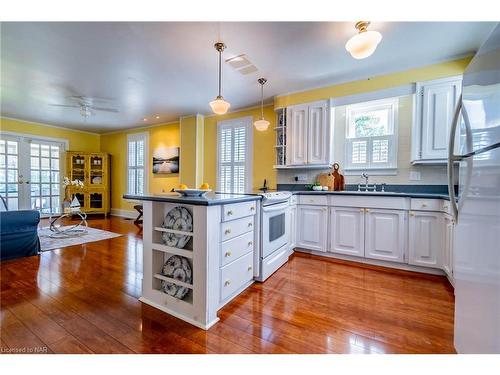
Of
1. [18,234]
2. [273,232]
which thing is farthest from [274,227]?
[18,234]

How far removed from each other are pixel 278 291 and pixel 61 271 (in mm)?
2376

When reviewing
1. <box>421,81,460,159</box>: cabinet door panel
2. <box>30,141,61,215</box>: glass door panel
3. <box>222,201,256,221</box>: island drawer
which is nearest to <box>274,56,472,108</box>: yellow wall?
<box>421,81,460,159</box>: cabinet door panel

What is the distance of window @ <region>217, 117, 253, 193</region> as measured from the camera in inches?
175

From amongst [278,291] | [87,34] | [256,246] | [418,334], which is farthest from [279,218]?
[87,34]

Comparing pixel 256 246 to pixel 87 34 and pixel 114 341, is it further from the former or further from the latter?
pixel 87 34

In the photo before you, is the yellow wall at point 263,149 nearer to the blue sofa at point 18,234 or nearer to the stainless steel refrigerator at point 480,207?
the stainless steel refrigerator at point 480,207

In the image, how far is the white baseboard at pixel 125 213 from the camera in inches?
246

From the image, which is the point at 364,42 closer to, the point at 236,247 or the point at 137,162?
the point at 236,247

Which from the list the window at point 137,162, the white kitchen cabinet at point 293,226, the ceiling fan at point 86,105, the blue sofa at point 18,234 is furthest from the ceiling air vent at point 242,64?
the window at point 137,162

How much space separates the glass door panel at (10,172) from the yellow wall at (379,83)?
641 centimetres

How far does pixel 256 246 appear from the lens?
7.27ft

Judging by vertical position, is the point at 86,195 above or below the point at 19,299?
above

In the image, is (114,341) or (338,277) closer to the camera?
(114,341)

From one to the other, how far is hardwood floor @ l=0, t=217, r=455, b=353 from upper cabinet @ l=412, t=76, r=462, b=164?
1444 millimetres
